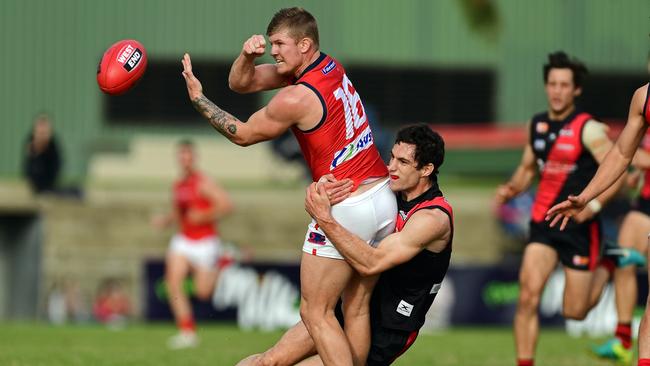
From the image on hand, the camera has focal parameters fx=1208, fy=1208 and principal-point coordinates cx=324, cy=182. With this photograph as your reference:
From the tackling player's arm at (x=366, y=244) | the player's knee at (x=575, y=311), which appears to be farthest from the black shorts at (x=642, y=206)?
the tackling player's arm at (x=366, y=244)

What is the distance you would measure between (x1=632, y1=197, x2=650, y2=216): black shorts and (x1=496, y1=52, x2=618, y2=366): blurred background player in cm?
95

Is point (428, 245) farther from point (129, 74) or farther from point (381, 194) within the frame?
point (129, 74)

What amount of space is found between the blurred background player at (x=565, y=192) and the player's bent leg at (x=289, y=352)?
8.78 feet

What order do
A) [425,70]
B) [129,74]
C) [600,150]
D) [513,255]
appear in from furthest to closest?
[425,70] < [513,255] < [600,150] < [129,74]

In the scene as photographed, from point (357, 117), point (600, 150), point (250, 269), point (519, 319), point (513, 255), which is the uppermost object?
point (357, 117)

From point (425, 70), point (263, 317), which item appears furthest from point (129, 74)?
point (425, 70)

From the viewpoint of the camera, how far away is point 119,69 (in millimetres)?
7758

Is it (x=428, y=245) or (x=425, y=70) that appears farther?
(x=425, y=70)

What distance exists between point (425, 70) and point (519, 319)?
21829 mm

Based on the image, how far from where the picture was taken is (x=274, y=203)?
23.9 m

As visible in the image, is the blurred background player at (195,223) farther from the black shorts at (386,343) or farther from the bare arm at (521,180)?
the black shorts at (386,343)

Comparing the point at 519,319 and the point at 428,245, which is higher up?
the point at 428,245

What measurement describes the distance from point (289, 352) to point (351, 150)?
1357 mm

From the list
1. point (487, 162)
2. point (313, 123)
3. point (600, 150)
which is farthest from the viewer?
point (487, 162)
